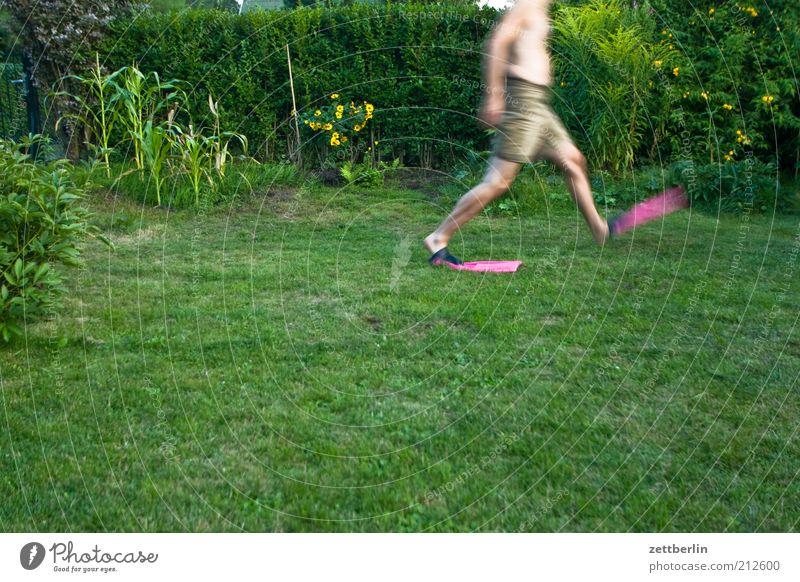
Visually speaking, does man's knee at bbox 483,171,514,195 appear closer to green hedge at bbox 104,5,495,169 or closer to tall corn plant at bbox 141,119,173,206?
tall corn plant at bbox 141,119,173,206

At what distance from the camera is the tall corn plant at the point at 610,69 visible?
25.6 ft

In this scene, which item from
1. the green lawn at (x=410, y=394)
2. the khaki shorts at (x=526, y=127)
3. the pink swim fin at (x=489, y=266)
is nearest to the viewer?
the green lawn at (x=410, y=394)

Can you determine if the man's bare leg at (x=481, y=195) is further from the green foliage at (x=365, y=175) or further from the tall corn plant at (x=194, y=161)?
the green foliage at (x=365, y=175)

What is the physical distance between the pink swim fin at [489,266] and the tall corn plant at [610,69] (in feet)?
9.85

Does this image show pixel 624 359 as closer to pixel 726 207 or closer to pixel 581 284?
pixel 581 284

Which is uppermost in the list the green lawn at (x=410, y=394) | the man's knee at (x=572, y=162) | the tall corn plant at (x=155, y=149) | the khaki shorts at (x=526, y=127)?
the khaki shorts at (x=526, y=127)

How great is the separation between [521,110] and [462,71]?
4970mm

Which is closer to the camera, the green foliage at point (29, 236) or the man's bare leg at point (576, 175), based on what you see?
the green foliage at point (29, 236)

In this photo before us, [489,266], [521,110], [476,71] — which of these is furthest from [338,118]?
[521,110]

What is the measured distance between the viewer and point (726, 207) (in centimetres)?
736

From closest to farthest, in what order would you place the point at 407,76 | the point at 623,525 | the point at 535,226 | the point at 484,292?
the point at 623,525, the point at 484,292, the point at 535,226, the point at 407,76

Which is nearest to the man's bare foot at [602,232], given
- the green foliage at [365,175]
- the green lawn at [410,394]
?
the green lawn at [410,394]

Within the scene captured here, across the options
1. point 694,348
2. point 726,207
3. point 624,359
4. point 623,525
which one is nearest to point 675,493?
point 623,525

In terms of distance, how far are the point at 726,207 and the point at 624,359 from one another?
4.37 metres
